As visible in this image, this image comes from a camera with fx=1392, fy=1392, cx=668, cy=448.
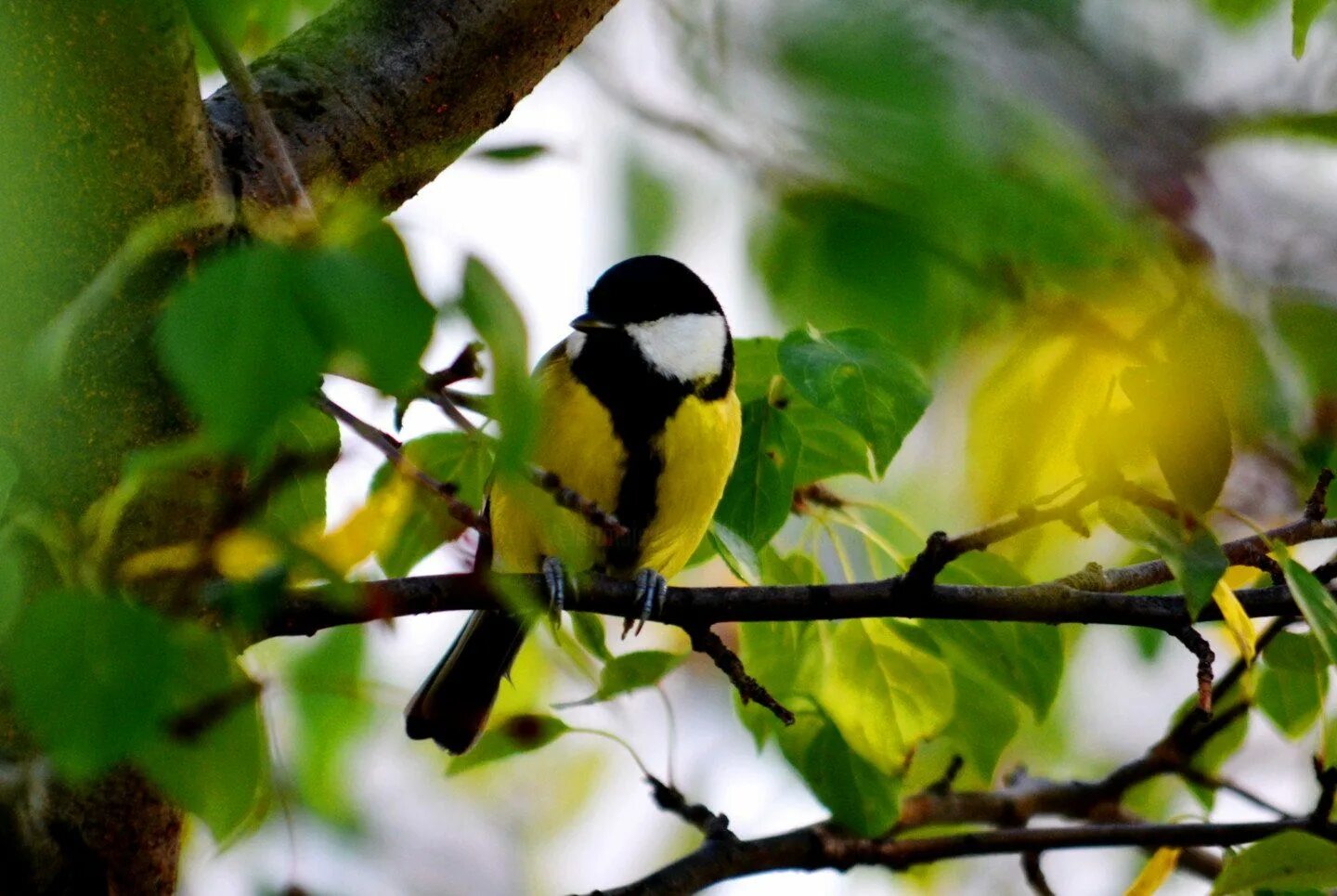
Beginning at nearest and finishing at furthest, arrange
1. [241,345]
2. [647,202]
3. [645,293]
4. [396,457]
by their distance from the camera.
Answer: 1. [241,345]
2. [396,457]
3. [647,202]
4. [645,293]

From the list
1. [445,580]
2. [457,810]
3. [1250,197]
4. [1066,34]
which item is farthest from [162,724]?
[457,810]

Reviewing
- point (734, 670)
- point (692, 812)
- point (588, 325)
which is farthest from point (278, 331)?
point (588, 325)

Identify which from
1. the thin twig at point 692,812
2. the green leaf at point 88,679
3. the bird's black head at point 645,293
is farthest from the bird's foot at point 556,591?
the bird's black head at point 645,293

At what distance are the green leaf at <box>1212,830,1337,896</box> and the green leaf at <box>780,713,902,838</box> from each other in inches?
19.6

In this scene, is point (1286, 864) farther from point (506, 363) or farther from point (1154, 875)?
point (506, 363)

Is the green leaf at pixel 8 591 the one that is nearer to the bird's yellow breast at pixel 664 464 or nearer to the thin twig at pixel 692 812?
the thin twig at pixel 692 812

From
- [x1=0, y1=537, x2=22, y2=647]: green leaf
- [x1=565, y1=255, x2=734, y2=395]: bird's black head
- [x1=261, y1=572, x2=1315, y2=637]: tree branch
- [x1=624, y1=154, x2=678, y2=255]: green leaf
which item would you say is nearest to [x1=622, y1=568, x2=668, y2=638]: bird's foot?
[x1=261, y1=572, x2=1315, y2=637]: tree branch

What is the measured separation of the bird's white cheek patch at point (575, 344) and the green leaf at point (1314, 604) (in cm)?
127

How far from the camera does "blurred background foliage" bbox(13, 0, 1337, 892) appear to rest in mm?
692

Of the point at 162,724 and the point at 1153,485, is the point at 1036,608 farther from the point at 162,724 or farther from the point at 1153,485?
the point at 162,724

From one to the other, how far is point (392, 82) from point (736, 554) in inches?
23.9

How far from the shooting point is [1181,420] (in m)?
0.92

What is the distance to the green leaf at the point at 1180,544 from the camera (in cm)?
104

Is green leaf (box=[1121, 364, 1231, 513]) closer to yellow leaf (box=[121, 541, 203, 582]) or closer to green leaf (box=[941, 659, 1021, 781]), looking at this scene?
yellow leaf (box=[121, 541, 203, 582])
